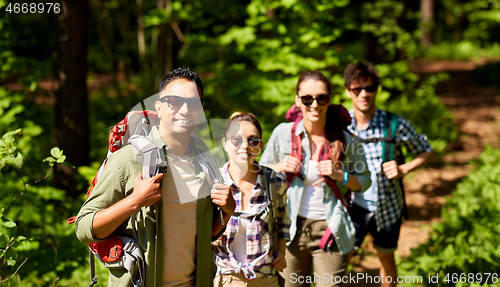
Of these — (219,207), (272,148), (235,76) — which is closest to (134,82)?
(235,76)

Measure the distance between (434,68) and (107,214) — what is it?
828 inches

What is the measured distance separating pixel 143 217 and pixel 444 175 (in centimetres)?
728

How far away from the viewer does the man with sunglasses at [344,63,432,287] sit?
3.31 meters

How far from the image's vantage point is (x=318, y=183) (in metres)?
2.88

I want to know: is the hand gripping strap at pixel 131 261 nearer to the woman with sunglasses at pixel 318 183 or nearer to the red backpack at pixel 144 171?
the red backpack at pixel 144 171

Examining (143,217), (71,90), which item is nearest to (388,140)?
(143,217)

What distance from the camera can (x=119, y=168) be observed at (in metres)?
1.81

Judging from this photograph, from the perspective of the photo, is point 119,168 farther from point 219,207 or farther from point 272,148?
point 272,148

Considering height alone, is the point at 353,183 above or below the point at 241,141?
below

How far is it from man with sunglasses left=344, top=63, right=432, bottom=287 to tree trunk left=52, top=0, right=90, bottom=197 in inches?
161

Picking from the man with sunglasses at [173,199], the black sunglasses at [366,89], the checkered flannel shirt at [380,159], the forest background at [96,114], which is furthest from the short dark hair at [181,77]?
the checkered flannel shirt at [380,159]

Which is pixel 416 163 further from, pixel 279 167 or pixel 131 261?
pixel 131 261

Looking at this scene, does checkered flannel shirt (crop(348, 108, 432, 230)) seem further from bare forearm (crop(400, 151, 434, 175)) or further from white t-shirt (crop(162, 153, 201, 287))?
white t-shirt (crop(162, 153, 201, 287))

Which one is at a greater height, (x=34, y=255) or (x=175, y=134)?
(x=175, y=134)
